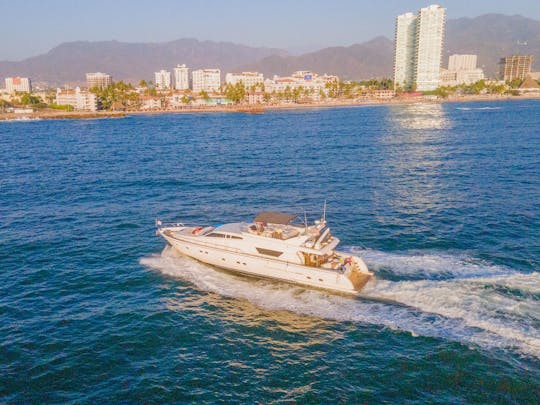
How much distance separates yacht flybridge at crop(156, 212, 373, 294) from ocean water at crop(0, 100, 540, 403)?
2.96 ft

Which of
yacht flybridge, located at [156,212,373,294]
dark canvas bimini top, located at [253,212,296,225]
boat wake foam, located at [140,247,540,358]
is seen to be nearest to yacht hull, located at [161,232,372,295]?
yacht flybridge, located at [156,212,373,294]

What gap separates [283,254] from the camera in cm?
2778

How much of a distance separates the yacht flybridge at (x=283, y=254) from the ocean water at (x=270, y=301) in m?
0.90

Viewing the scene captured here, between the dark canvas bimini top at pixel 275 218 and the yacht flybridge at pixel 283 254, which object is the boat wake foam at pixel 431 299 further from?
the dark canvas bimini top at pixel 275 218

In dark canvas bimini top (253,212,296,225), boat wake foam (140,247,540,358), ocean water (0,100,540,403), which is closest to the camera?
ocean water (0,100,540,403)

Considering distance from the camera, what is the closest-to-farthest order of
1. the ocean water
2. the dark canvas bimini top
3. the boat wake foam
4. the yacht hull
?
the ocean water, the boat wake foam, the yacht hull, the dark canvas bimini top

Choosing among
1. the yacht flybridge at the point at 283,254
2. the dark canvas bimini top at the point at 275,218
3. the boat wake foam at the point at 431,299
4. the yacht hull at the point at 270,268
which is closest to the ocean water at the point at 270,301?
the boat wake foam at the point at 431,299

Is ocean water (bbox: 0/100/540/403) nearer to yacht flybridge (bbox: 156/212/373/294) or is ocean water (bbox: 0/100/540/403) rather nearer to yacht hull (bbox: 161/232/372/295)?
yacht hull (bbox: 161/232/372/295)

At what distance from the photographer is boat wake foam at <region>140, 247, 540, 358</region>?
72.2ft

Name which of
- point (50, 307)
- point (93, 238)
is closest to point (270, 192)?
point (93, 238)

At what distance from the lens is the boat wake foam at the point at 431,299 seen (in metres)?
22.0

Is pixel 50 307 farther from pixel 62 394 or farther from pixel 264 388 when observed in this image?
pixel 264 388

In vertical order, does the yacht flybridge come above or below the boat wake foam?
above

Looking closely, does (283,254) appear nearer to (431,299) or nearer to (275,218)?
(275,218)
